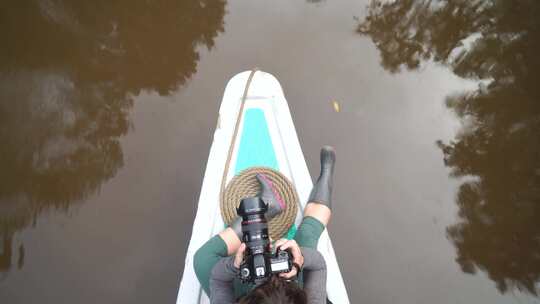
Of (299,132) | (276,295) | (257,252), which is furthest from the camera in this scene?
(299,132)

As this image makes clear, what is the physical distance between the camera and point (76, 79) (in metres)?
1.40

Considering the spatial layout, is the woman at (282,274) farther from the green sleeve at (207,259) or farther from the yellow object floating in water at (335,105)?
the yellow object floating in water at (335,105)

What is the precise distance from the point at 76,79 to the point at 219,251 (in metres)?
0.93

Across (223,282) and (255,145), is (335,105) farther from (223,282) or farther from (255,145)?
(223,282)

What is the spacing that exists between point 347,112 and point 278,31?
419 millimetres

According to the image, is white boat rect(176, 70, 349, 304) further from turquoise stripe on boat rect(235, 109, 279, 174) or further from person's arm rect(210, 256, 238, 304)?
person's arm rect(210, 256, 238, 304)

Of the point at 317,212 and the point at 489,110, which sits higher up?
the point at 489,110

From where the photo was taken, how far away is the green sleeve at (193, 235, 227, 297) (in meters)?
0.85

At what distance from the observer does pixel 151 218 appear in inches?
50.1

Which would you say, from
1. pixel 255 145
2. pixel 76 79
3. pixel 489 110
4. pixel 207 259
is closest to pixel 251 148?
pixel 255 145

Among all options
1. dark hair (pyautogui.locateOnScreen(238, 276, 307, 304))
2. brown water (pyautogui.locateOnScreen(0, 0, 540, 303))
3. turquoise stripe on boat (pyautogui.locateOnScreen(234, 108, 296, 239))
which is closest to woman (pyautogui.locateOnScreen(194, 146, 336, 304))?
dark hair (pyautogui.locateOnScreen(238, 276, 307, 304))

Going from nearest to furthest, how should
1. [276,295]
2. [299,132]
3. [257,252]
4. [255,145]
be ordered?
1. [276,295]
2. [257,252]
3. [255,145]
4. [299,132]

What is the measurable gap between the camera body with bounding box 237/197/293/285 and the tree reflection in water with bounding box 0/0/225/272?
0.76 metres

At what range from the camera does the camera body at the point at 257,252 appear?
2.26 ft
